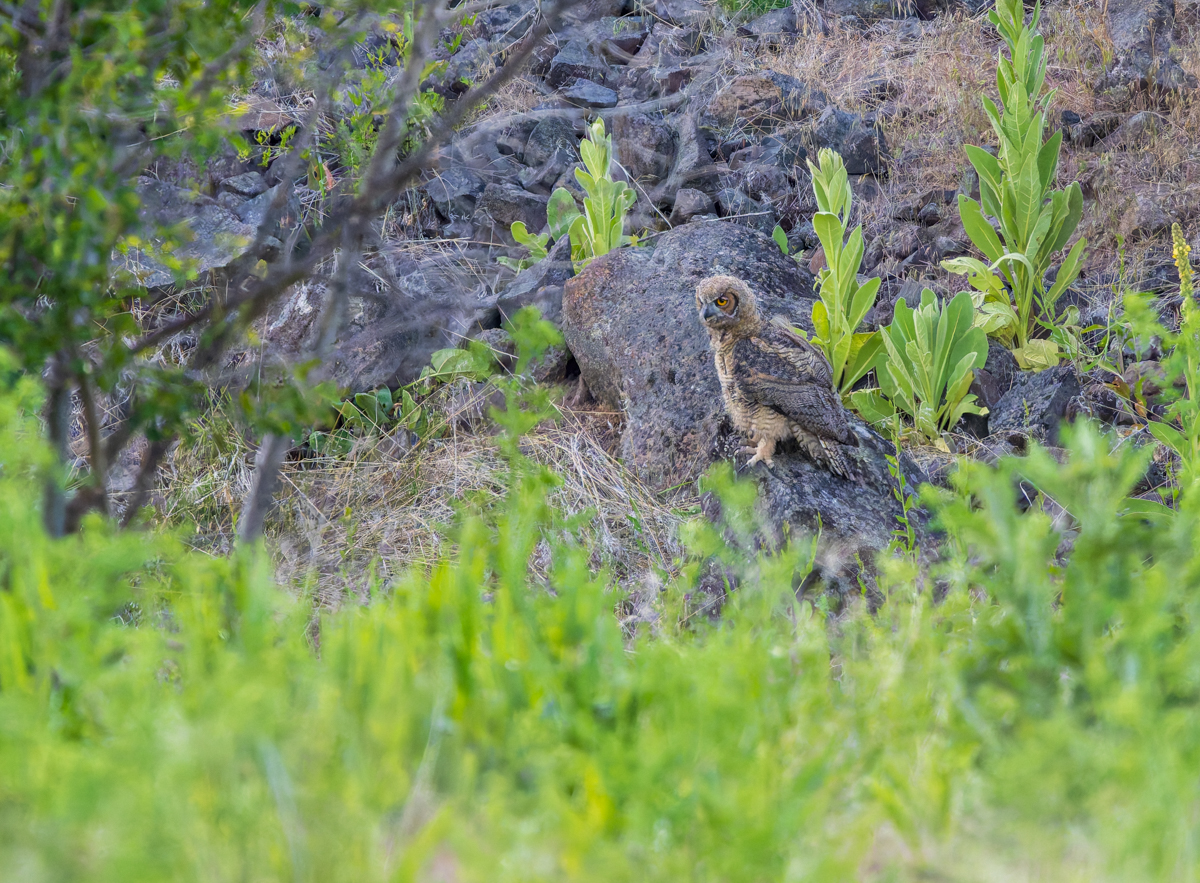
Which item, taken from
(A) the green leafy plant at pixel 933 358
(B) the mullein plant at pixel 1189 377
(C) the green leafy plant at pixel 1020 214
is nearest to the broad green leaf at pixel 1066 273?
(C) the green leafy plant at pixel 1020 214

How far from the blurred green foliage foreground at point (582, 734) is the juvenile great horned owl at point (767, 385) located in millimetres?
2147

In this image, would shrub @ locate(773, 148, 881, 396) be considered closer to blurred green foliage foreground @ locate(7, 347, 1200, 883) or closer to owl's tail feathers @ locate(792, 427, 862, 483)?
owl's tail feathers @ locate(792, 427, 862, 483)

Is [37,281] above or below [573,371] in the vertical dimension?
above

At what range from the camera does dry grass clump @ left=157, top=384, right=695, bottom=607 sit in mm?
3848

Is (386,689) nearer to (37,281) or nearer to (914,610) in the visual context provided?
(914,610)

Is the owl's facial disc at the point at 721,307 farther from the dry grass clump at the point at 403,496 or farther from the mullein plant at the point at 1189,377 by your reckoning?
the mullein plant at the point at 1189,377

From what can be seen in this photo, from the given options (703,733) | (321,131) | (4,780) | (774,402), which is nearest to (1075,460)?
(703,733)

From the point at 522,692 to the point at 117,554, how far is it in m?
0.49

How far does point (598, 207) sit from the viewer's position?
543 centimetres

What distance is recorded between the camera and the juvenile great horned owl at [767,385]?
345cm

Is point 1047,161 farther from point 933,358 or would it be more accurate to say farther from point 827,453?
point 827,453

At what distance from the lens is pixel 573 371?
16.9ft

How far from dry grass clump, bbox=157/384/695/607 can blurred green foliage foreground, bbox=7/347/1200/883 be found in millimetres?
2363

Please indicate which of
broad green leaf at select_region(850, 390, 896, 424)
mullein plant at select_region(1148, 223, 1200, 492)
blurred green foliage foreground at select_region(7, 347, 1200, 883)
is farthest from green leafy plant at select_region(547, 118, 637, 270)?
blurred green foliage foreground at select_region(7, 347, 1200, 883)
